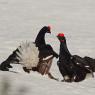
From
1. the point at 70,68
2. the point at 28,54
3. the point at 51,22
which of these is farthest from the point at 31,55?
the point at 51,22

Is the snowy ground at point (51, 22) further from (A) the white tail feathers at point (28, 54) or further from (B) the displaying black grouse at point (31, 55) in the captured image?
(A) the white tail feathers at point (28, 54)

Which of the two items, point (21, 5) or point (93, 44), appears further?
point (21, 5)

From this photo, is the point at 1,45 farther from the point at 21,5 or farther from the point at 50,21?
the point at 21,5

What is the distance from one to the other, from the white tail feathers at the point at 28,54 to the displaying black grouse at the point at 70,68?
0.59m

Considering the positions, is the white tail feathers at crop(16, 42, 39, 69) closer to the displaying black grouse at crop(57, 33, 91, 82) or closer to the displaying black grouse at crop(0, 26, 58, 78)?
the displaying black grouse at crop(0, 26, 58, 78)

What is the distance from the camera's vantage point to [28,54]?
737 centimetres

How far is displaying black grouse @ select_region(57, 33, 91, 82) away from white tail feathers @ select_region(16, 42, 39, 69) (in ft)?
1.94

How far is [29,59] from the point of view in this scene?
7.52 m

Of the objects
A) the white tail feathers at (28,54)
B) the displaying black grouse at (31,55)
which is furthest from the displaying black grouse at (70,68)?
the white tail feathers at (28,54)

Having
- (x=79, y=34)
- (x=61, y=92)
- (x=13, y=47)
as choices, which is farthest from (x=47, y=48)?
(x=79, y=34)

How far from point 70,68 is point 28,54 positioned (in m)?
1.01

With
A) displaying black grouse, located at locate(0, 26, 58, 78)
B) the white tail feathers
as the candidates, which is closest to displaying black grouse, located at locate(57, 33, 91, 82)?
displaying black grouse, located at locate(0, 26, 58, 78)

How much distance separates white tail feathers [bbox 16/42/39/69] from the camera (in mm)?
7367

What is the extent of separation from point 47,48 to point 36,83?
5.38ft
